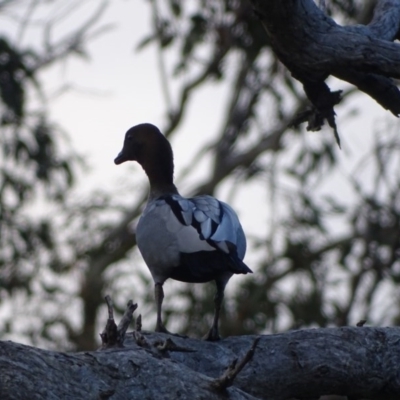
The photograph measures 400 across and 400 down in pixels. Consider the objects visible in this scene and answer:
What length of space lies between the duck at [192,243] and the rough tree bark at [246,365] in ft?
0.99

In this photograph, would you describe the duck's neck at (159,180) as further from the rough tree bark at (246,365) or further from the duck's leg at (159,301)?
the rough tree bark at (246,365)

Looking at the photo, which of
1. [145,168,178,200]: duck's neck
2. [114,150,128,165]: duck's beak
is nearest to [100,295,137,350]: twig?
[145,168,178,200]: duck's neck

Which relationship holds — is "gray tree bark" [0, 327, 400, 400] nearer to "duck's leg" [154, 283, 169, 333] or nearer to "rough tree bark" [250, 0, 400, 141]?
"duck's leg" [154, 283, 169, 333]

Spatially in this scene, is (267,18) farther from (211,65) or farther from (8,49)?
(211,65)

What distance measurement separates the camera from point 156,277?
4.77m

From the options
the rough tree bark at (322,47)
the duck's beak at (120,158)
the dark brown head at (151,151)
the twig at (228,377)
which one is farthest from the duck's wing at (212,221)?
the twig at (228,377)

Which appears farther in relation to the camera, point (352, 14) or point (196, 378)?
point (352, 14)

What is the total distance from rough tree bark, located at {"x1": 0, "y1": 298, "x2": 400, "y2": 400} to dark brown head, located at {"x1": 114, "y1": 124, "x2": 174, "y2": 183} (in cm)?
120

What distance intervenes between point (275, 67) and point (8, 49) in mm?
2579

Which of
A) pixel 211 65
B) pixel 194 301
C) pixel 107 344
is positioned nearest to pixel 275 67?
pixel 211 65

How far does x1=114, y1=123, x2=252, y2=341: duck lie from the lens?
4520 millimetres

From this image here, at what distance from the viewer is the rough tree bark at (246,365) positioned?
3.28 m

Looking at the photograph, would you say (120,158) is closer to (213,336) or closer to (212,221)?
(212,221)

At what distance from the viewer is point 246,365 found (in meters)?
4.04
